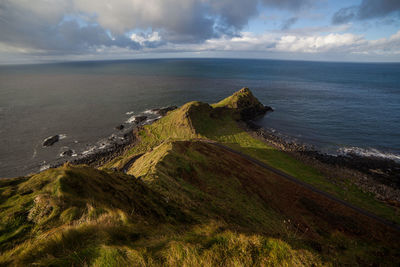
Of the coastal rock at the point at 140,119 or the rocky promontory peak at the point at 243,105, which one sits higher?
the rocky promontory peak at the point at 243,105

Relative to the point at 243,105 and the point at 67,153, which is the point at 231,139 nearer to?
the point at 243,105

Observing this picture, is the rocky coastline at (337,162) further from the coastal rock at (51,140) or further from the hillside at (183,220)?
the coastal rock at (51,140)

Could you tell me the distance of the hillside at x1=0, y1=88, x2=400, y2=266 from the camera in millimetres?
5035

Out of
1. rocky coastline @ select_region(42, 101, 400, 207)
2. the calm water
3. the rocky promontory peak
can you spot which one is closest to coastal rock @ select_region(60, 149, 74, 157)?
the calm water

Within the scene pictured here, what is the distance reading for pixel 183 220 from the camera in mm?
10141

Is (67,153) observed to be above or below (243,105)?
below

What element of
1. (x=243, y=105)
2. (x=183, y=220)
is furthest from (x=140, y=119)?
(x=183, y=220)

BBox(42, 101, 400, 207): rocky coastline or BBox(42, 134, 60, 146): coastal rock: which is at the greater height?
BBox(42, 101, 400, 207): rocky coastline

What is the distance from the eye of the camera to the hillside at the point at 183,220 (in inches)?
A: 198

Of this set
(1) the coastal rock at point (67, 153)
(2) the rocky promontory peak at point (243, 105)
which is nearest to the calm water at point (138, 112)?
(1) the coastal rock at point (67, 153)

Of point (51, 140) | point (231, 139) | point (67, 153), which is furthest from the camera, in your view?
point (51, 140)

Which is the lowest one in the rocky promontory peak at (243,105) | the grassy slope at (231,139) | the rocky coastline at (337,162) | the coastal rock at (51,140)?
the coastal rock at (51,140)

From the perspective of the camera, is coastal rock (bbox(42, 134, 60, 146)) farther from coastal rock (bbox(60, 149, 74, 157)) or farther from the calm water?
coastal rock (bbox(60, 149, 74, 157))

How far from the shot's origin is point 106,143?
5734 centimetres
